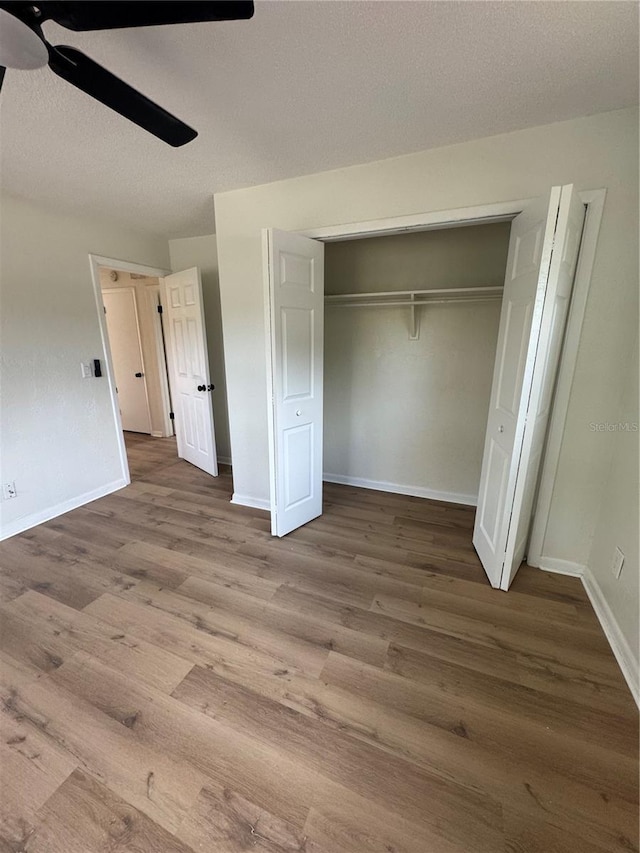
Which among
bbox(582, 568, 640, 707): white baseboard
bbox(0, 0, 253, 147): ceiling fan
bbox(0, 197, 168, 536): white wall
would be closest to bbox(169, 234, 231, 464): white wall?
bbox(0, 197, 168, 536): white wall

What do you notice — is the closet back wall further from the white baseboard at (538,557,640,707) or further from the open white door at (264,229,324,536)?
the white baseboard at (538,557,640,707)

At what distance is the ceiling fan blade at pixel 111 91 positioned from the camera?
100cm

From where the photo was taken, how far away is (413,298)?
2691mm

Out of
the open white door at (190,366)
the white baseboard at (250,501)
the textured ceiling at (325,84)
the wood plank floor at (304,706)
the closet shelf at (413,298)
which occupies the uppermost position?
the textured ceiling at (325,84)

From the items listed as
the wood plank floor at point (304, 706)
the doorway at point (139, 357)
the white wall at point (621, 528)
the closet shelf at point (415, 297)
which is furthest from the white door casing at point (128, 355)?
the white wall at point (621, 528)

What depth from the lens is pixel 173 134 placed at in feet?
4.34

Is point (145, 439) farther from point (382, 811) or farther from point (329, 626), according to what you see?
point (382, 811)

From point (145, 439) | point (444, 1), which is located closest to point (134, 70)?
point (444, 1)

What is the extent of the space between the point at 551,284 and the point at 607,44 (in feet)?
2.70

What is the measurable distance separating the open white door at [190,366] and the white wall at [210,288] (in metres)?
0.25

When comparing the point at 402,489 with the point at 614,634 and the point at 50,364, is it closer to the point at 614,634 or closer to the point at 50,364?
the point at 614,634

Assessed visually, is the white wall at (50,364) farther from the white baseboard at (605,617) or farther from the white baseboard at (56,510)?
the white baseboard at (605,617)

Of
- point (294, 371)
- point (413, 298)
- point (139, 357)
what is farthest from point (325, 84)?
point (139, 357)

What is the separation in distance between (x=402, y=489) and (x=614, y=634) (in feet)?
5.78
